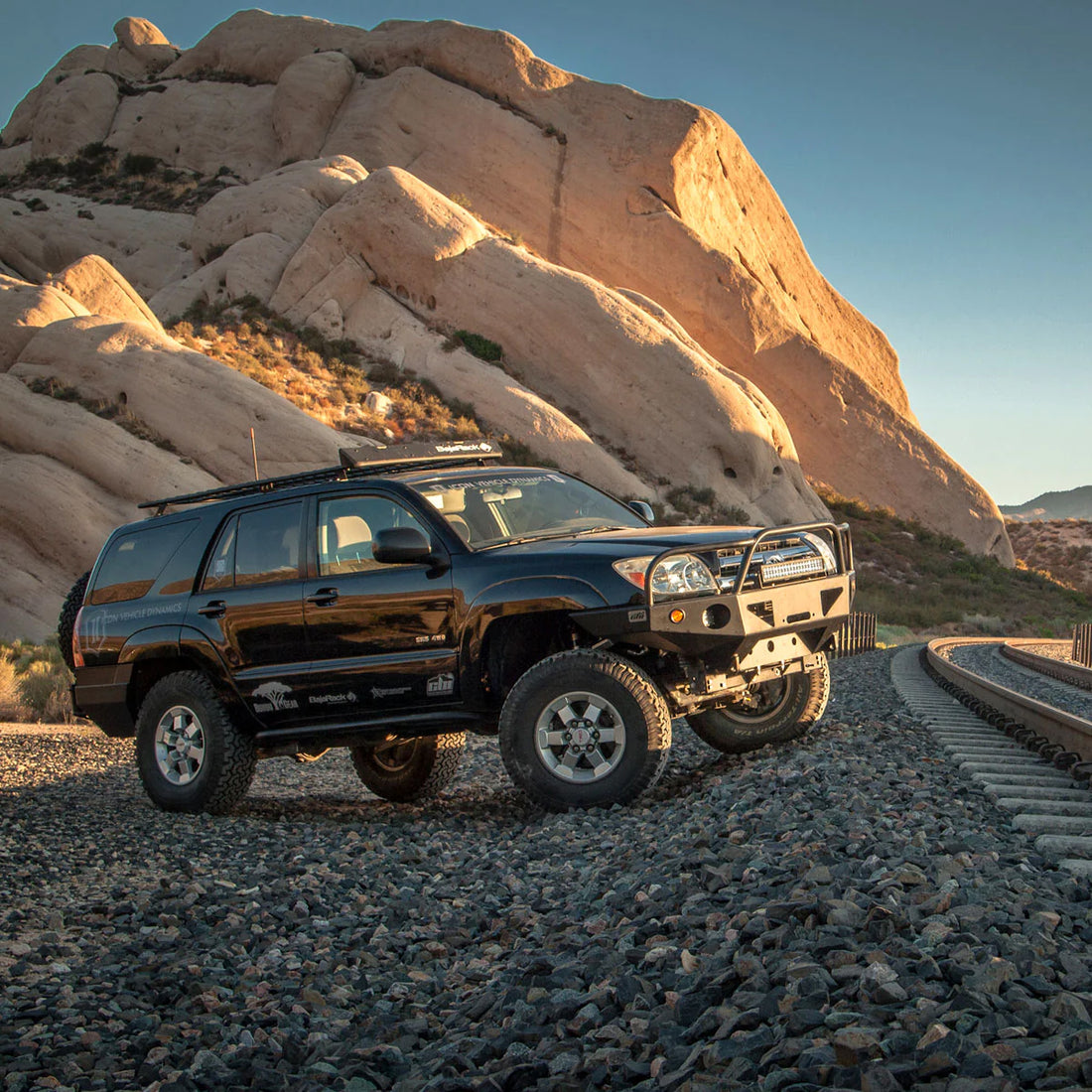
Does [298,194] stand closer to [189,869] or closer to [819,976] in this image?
[189,869]

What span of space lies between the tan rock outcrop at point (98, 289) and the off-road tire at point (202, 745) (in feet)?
88.2

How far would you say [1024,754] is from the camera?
717cm

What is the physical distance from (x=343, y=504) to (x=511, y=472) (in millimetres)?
1176

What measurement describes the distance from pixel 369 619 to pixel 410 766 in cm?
179

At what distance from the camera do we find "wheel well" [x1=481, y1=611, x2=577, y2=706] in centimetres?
661

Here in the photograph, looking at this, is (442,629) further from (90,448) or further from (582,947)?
(90,448)

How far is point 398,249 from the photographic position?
141 feet

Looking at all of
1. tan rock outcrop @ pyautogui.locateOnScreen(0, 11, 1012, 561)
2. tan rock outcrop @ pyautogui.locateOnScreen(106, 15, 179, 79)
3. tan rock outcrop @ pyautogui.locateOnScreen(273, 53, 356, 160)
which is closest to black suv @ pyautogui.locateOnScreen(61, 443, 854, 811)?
tan rock outcrop @ pyautogui.locateOnScreen(0, 11, 1012, 561)

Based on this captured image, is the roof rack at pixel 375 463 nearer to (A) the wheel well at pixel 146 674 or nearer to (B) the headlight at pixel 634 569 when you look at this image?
(A) the wheel well at pixel 146 674

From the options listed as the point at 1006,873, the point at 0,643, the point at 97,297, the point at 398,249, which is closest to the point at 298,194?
the point at 398,249

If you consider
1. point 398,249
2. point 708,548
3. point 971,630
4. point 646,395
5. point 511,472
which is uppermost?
point 398,249

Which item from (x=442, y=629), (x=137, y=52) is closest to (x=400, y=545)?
(x=442, y=629)

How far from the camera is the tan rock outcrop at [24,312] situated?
2961 centimetres

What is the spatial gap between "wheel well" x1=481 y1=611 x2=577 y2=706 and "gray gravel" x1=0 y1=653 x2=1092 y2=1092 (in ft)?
2.86
